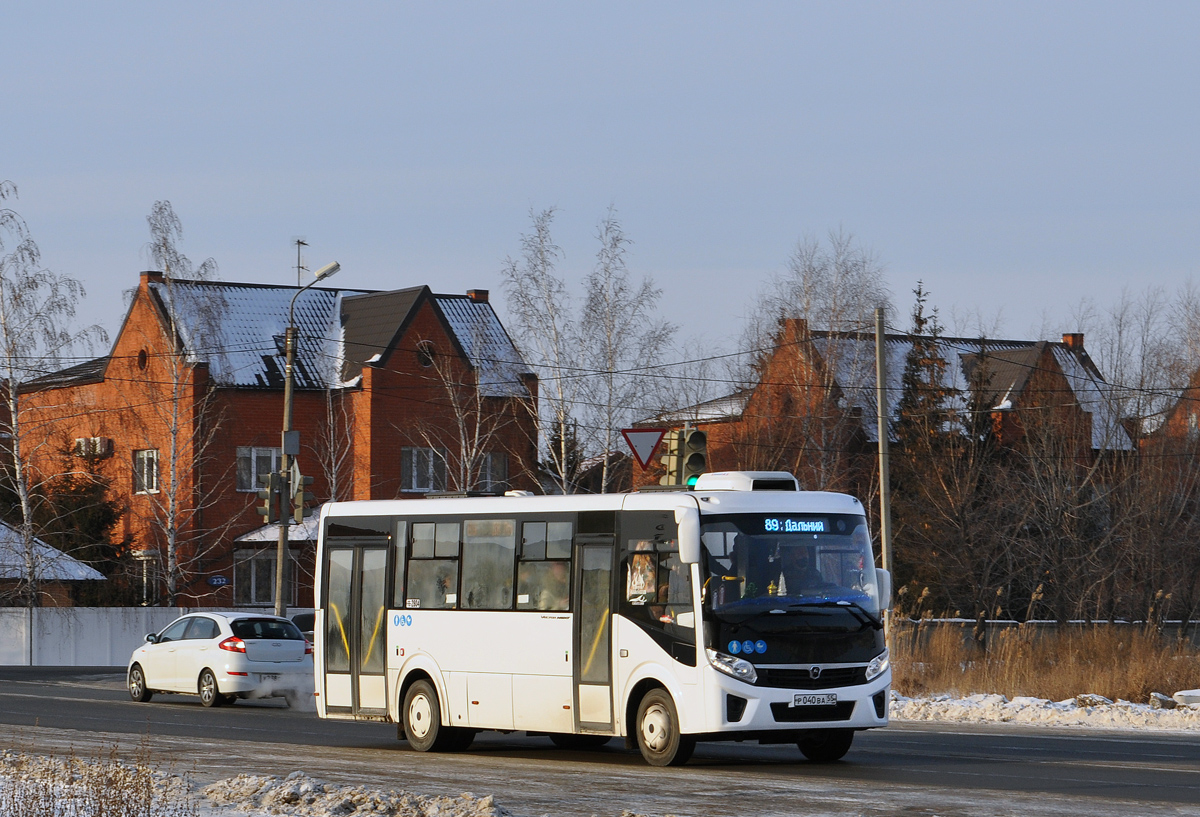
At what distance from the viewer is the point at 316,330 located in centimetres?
5784

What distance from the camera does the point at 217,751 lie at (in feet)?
57.6

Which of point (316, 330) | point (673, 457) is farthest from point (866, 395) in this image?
point (673, 457)

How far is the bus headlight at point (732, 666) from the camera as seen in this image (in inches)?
590

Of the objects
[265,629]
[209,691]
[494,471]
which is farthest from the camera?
[494,471]

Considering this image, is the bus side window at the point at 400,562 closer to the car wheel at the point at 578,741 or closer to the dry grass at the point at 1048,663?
the car wheel at the point at 578,741

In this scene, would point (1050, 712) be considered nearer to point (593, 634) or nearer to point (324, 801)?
point (593, 634)

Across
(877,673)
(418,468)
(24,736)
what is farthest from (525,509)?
(418,468)

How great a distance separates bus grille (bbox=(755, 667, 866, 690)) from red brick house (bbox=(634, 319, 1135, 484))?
3418 centimetres

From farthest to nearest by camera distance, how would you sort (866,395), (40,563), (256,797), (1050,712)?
(866,395) < (40,563) < (1050,712) < (256,797)

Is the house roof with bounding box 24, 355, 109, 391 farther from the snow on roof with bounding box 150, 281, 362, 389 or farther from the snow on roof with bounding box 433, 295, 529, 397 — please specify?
the snow on roof with bounding box 433, 295, 529, 397

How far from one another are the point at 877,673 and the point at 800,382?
36.4 meters

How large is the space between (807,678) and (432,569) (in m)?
4.67

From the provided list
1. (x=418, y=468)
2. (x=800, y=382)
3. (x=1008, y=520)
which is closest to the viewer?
(x=1008, y=520)

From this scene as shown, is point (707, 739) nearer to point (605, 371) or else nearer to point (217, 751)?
point (217, 751)
